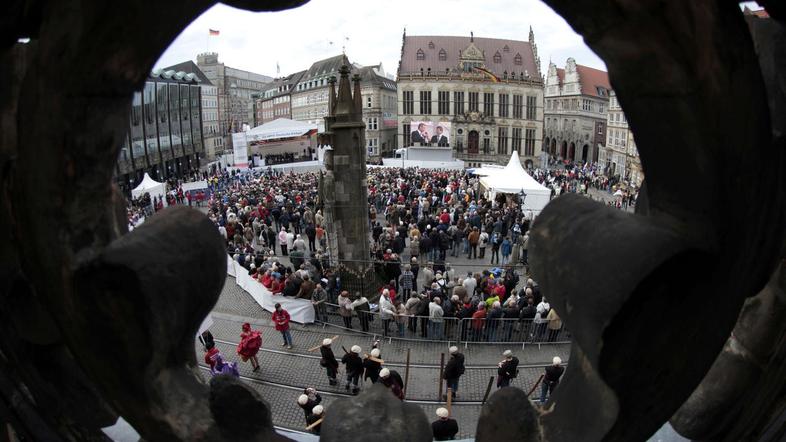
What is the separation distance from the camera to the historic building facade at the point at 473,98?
64812 millimetres

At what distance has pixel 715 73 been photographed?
0.87 m

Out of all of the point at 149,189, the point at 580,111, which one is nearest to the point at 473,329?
the point at 149,189

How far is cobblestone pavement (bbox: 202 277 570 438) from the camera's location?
862 centimetres

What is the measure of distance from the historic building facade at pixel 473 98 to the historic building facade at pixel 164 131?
2555cm

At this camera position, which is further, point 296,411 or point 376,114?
point 376,114

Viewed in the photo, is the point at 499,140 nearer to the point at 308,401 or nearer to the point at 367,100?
the point at 367,100

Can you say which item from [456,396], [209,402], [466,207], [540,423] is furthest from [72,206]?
[466,207]

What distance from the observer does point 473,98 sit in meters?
65.6

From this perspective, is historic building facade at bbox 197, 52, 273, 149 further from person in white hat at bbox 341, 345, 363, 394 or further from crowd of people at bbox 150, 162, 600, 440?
person in white hat at bbox 341, 345, 363, 394

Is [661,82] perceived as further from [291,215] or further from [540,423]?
[291,215]

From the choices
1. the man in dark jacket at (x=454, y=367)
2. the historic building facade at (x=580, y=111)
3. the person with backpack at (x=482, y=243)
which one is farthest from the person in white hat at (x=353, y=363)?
the historic building facade at (x=580, y=111)

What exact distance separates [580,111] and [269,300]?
74.5 m

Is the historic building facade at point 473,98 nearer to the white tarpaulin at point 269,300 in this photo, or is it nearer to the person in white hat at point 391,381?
the white tarpaulin at point 269,300

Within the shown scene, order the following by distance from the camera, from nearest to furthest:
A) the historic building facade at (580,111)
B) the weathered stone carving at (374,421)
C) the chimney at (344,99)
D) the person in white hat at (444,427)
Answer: the weathered stone carving at (374,421)
the person in white hat at (444,427)
the chimney at (344,99)
the historic building facade at (580,111)
